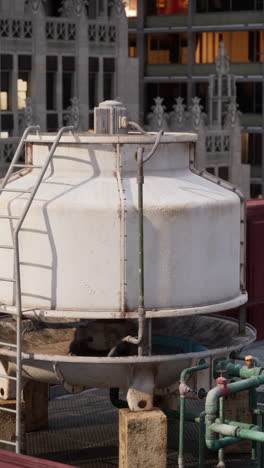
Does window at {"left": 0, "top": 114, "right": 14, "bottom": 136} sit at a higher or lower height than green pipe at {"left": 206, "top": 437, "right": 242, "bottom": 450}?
higher

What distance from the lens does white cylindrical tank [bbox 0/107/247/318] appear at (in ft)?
65.6

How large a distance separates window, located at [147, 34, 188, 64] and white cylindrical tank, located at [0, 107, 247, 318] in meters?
77.5

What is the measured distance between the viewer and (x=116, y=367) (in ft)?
66.3

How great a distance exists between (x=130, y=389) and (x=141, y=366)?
408mm

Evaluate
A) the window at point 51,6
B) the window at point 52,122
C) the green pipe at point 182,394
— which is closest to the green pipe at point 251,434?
the green pipe at point 182,394

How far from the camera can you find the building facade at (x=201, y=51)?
3698 inches

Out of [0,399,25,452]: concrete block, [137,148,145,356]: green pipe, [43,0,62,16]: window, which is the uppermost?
[43,0,62,16]: window

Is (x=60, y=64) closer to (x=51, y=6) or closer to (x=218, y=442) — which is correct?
(x=51, y=6)

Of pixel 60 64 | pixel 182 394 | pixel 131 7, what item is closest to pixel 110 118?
pixel 182 394

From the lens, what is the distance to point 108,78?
67.9 m

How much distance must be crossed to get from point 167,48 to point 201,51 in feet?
9.65

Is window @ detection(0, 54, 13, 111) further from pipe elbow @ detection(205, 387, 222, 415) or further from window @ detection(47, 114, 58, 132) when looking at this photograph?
pipe elbow @ detection(205, 387, 222, 415)

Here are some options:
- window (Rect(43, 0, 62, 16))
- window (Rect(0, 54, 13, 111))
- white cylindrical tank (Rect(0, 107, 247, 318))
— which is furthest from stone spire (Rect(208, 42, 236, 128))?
white cylindrical tank (Rect(0, 107, 247, 318))

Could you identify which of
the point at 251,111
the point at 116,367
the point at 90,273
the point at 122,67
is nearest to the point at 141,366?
the point at 116,367
